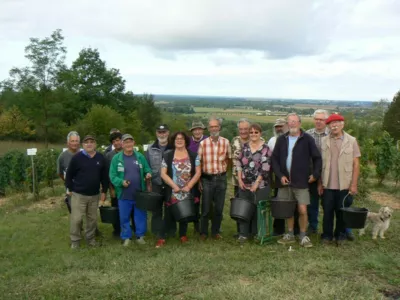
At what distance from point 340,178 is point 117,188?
3.09 m

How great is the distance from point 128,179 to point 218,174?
1281 mm

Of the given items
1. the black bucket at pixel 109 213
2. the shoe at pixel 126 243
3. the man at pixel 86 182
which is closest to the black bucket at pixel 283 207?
the shoe at pixel 126 243

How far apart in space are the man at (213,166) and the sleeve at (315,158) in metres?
1.13

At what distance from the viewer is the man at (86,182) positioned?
18.8ft

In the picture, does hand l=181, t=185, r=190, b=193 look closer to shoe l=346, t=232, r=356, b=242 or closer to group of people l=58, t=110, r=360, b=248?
group of people l=58, t=110, r=360, b=248

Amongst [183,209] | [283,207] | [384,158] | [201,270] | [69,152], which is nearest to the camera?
[201,270]

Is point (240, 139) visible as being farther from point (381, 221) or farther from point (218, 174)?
point (381, 221)

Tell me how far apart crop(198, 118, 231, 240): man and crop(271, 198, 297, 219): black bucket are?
81cm

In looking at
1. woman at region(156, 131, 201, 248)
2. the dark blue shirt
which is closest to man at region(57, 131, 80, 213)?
the dark blue shirt

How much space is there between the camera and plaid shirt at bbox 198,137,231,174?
563 cm

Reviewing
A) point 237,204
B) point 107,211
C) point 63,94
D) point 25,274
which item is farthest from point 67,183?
point 63,94

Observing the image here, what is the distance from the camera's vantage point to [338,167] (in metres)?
5.34

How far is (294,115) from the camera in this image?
535 cm

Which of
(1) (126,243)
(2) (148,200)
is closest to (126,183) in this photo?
(2) (148,200)
